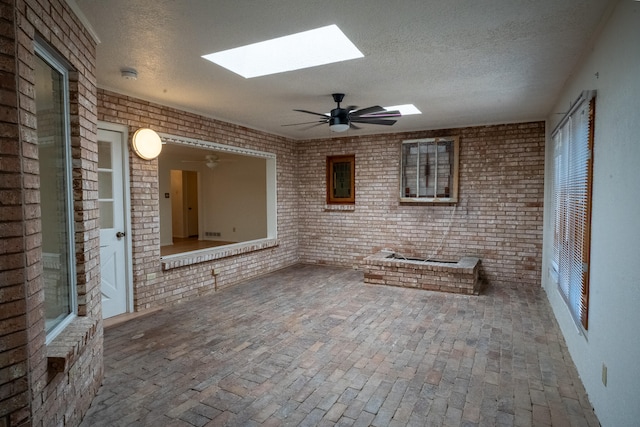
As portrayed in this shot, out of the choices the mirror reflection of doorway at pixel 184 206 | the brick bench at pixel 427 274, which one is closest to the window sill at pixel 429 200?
the brick bench at pixel 427 274

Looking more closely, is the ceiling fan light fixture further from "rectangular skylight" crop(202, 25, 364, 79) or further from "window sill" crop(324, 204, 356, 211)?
"window sill" crop(324, 204, 356, 211)

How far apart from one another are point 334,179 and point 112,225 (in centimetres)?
446

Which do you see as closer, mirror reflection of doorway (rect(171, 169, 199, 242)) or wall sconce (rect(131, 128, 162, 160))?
wall sconce (rect(131, 128, 162, 160))

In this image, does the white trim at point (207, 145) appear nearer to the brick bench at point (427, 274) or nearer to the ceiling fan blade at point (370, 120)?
the ceiling fan blade at point (370, 120)

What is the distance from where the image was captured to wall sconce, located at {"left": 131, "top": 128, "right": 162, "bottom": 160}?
4415 mm

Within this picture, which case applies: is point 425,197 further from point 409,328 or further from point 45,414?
point 45,414

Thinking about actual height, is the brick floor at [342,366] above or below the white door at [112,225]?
below

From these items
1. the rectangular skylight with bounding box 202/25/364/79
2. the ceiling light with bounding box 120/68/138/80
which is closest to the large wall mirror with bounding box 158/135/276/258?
the ceiling light with bounding box 120/68/138/80

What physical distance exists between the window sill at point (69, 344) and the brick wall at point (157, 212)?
2103 mm

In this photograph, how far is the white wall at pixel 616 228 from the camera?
6.14ft

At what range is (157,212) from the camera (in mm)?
4754

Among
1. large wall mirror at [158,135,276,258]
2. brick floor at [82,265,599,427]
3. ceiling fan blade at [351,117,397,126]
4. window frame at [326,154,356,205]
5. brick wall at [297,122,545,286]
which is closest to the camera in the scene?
brick floor at [82,265,599,427]

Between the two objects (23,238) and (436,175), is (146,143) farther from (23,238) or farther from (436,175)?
(436,175)

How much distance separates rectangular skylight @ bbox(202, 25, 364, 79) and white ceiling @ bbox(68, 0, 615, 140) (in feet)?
0.39
